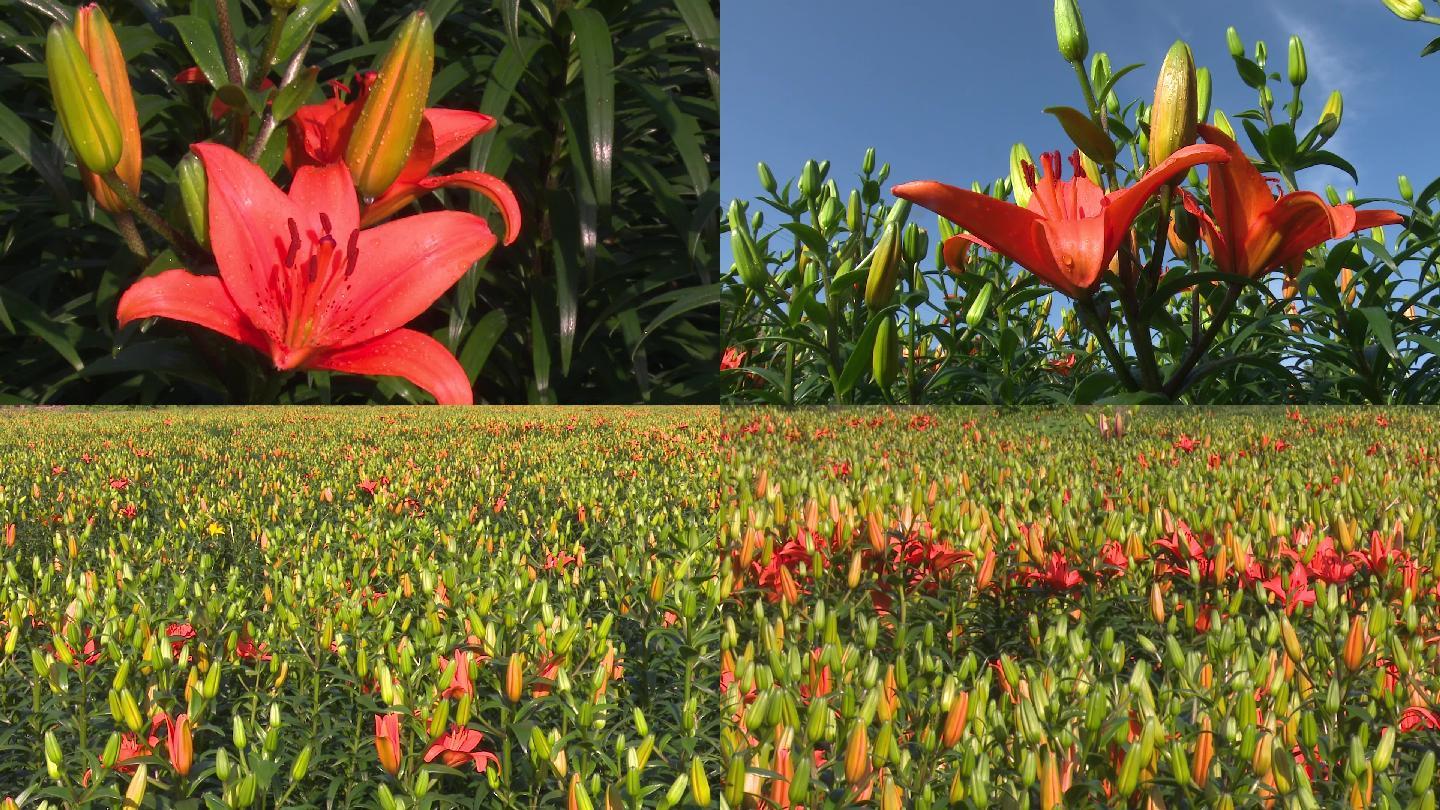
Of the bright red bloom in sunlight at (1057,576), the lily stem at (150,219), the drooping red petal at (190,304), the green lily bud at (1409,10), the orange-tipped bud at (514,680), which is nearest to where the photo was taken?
the drooping red petal at (190,304)

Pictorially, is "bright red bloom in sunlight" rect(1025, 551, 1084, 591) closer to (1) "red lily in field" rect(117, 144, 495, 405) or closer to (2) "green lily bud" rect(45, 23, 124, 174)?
(1) "red lily in field" rect(117, 144, 495, 405)

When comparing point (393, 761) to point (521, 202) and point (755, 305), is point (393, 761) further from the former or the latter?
point (755, 305)

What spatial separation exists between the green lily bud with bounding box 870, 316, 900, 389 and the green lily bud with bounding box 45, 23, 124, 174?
3.93ft

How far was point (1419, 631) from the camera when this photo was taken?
1.17 meters

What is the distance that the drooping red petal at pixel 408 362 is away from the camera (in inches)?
21.3

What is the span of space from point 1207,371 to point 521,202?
1028 millimetres

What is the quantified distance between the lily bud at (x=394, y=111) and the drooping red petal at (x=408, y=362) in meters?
0.11

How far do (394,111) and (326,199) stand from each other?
0.08 metres

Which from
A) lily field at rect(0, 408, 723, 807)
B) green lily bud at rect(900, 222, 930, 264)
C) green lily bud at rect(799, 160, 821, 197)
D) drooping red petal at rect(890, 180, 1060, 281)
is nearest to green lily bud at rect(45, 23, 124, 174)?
lily field at rect(0, 408, 723, 807)

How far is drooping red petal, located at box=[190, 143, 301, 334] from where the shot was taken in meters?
0.58

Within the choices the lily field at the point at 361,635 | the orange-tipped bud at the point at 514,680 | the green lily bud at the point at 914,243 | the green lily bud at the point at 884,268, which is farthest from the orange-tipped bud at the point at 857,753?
the green lily bud at the point at 914,243

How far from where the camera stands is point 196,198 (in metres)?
0.63

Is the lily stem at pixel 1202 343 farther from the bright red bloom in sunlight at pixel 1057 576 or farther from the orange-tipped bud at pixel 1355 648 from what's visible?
the orange-tipped bud at pixel 1355 648

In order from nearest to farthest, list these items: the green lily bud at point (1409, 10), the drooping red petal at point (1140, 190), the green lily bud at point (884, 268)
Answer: the drooping red petal at point (1140, 190) → the green lily bud at point (884, 268) → the green lily bud at point (1409, 10)
